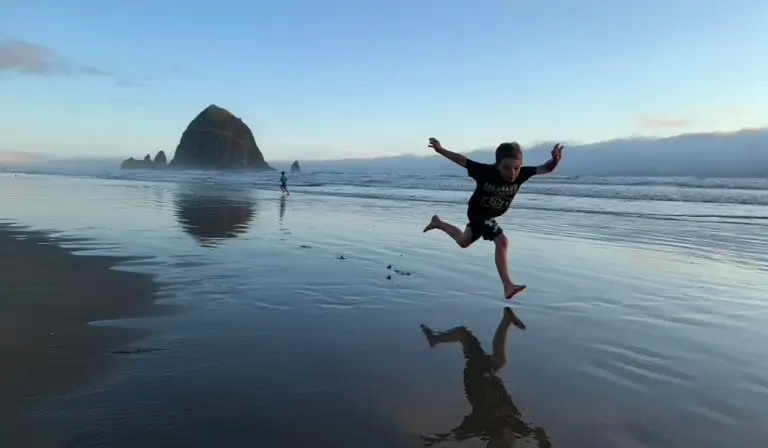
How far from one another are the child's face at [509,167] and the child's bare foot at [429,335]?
1839 mm

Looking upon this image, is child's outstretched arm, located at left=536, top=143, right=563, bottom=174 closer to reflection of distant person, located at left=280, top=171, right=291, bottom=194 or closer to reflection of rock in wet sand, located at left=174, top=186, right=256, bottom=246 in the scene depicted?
reflection of rock in wet sand, located at left=174, top=186, right=256, bottom=246

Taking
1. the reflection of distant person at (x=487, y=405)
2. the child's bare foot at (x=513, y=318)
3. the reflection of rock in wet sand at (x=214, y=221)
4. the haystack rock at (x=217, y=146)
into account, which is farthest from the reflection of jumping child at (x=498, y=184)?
the haystack rock at (x=217, y=146)

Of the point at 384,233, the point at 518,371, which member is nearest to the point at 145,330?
the point at 518,371

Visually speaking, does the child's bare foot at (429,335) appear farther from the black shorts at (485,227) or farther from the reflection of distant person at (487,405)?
the black shorts at (485,227)

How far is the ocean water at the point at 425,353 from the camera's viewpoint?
3.11 meters

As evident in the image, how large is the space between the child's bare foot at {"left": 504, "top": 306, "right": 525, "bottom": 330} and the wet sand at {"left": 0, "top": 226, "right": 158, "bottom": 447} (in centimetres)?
346

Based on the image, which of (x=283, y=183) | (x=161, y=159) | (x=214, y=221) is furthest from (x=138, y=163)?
(x=214, y=221)

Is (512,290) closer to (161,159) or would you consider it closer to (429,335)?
(429,335)

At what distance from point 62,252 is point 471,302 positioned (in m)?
6.66

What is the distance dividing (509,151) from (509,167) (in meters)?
0.17

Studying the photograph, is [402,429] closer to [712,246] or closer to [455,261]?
[455,261]

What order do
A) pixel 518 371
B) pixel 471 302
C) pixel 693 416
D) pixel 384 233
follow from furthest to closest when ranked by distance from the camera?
pixel 384 233
pixel 471 302
pixel 518 371
pixel 693 416

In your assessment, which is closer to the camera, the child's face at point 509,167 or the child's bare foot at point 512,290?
the child's face at point 509,167

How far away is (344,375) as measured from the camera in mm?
3863
